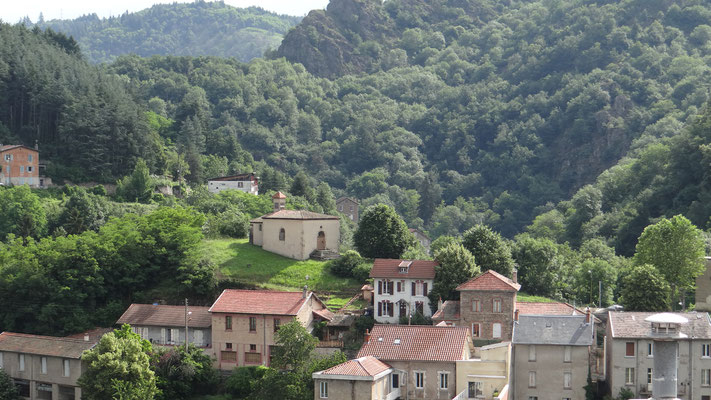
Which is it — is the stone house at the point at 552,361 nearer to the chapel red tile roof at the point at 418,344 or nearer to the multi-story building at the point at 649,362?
the multi-story building at the point at 649,362

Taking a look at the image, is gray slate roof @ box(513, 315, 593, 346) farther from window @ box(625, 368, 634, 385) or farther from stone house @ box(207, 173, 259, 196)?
stone house @ box(207, 173, 259, 196)

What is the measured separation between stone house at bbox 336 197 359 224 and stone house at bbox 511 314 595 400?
87.3 metres

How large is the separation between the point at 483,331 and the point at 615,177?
73.7 meters

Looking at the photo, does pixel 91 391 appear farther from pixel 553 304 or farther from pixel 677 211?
pixel 677 211

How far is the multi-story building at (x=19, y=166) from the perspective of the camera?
10381 cm

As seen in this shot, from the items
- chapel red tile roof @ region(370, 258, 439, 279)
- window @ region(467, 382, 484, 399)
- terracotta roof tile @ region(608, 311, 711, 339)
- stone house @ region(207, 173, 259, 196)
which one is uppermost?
stone house @ region(207, 173, 259, 196)

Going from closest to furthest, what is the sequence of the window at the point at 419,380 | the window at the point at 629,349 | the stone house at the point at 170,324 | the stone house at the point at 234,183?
the window at the point at 419,380 → the window at the point at 629,349 → the stone house at the point at 170,324 → the stone house at the point at 234,183

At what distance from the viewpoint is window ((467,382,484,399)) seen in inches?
2131

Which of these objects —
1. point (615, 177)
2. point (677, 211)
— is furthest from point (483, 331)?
point (615, 177)

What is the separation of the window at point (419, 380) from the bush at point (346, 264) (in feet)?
67.6

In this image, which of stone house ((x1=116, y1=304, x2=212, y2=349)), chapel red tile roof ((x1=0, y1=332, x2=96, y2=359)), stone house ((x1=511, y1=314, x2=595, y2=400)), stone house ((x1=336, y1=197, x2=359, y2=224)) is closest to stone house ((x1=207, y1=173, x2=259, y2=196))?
stone house ((x1=336, y1=197, x2=359, y2=224))

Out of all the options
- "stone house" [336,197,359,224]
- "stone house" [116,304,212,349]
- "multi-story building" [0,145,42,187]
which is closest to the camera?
"stone house" [116,304,212,349]

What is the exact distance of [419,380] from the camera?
5500 cm

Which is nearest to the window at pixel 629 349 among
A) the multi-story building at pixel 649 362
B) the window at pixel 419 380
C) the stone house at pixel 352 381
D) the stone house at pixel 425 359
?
the multi-story building at pixel 649 362
